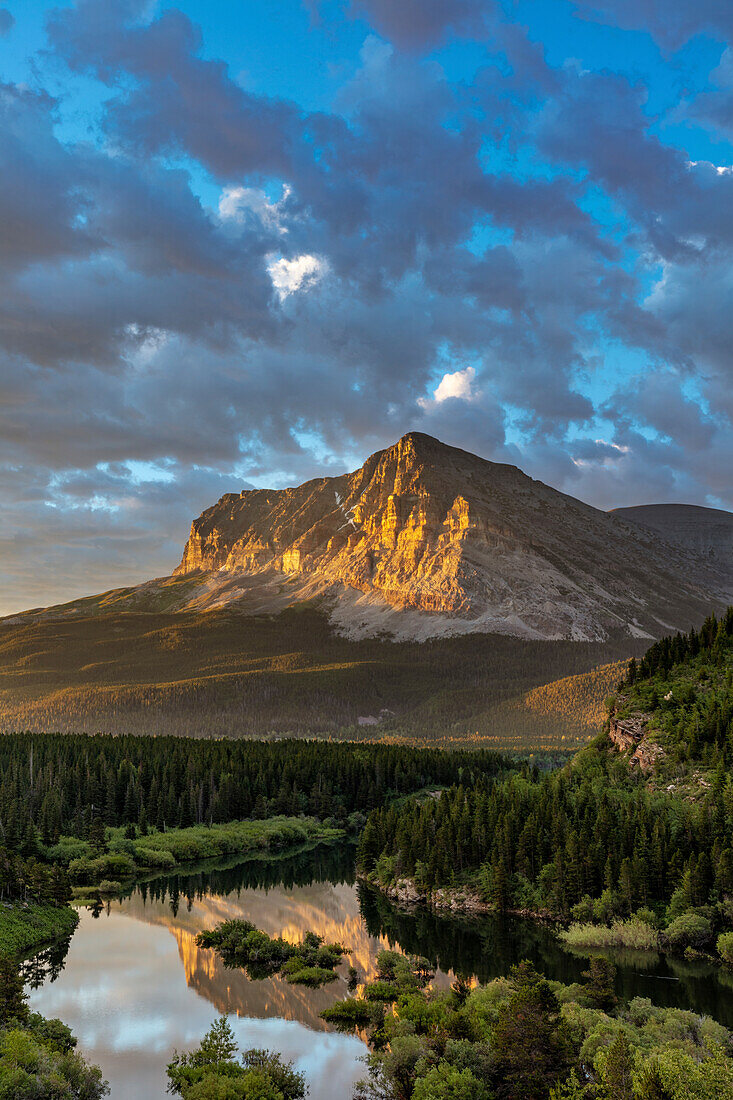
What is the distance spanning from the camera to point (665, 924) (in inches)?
2781

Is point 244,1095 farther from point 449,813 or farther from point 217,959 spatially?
point 449,813

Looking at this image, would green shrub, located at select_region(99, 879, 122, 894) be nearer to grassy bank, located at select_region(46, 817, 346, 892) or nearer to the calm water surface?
grassy bank, located at select_region(46, 817, 346, 892)

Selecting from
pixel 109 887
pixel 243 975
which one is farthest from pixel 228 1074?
pixel 109 887

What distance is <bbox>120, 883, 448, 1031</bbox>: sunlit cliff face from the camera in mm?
58281

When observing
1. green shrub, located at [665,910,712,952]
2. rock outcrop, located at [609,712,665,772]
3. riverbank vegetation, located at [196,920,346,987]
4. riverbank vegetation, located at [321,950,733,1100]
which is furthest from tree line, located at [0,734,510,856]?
green shrub, located at [665,910,712,952]

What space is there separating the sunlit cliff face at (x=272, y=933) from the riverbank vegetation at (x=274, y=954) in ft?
3.02

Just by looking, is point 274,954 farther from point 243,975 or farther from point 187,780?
point 187,780

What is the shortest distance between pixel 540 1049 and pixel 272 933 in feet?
143

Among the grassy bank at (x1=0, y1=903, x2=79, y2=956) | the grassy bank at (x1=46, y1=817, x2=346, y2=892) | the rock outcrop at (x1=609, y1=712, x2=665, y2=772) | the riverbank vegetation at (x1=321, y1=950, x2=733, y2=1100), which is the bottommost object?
the grassy bank at (x1=46, y1=817, x2=346, y2=892)

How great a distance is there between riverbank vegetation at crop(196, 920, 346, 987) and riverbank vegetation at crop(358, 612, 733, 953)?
70.7 feet

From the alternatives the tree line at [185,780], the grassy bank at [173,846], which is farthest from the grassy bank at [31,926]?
the tree line at [185,780]

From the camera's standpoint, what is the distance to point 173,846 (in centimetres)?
11656

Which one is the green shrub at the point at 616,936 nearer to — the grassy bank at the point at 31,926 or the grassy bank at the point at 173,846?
the grassy bank at the point at 31,926

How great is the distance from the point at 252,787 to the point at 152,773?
62.3ft
